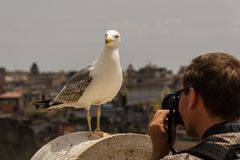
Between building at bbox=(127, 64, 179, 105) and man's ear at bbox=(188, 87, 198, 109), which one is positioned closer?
man's ear at bbox=(188, 87, 198, 109)

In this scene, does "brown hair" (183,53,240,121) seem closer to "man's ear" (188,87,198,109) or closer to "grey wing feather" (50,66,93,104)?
"man's ear" (188,87,198,109)

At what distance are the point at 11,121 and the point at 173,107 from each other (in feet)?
120

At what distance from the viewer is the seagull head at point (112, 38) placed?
A: 17.2ft

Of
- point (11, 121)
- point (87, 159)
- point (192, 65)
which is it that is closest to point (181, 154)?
point (192, 65)

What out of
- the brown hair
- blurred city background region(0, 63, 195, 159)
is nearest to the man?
the brown hair

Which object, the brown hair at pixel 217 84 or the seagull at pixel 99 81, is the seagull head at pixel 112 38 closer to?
the seagull at pixel 99 81

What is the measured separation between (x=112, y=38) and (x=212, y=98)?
2.88 m

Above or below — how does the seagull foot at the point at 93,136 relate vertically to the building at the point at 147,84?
above

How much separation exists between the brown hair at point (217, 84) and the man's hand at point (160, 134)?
30 centimetres

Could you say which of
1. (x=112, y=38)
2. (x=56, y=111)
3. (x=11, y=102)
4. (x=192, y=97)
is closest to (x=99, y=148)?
(x=112, y=38)

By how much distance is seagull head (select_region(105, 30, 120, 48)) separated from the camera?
525 centimetres

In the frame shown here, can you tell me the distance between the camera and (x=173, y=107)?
2711mm

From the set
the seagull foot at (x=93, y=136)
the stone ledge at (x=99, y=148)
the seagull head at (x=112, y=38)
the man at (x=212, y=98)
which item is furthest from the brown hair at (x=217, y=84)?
the seagull foot at (x=93, y=136)

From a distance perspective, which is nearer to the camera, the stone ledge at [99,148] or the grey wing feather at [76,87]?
the stone ledge at [99,148]
